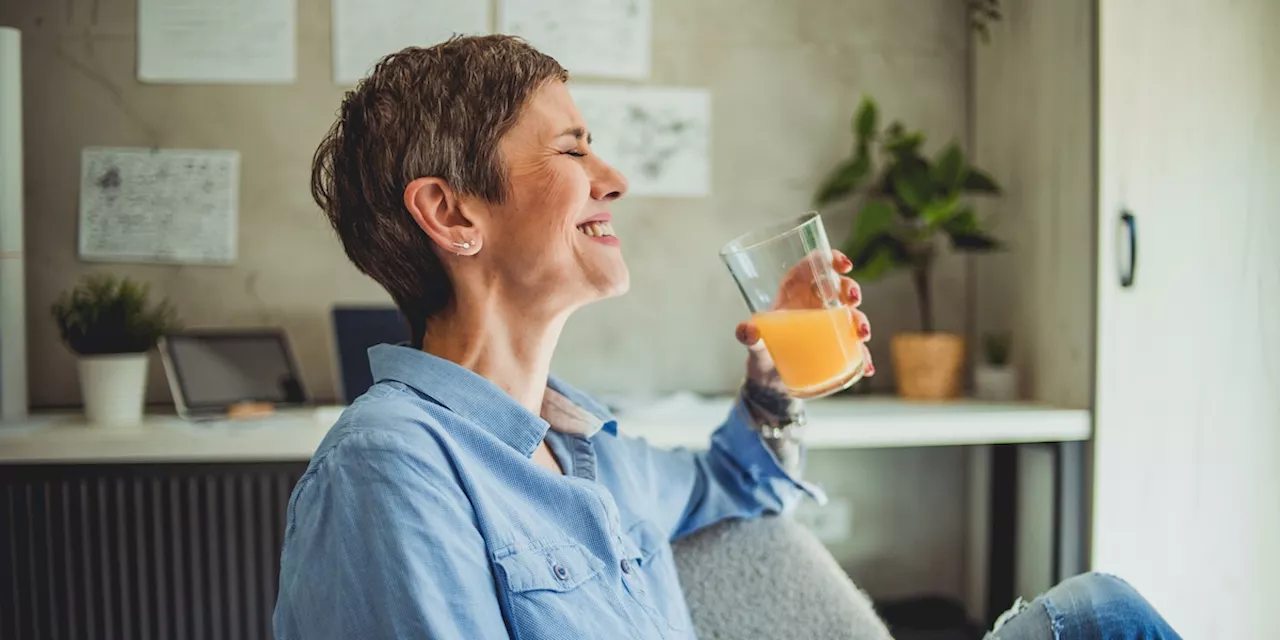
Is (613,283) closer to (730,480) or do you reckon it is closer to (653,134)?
(730,480)

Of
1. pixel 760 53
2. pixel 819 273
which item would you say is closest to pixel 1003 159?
pixel 760 53

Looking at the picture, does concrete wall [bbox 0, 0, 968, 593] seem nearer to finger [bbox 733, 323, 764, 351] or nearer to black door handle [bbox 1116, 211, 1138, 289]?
black door handle [bbox 1116, 211, 1138, 289]

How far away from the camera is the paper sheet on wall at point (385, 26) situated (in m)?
1.97

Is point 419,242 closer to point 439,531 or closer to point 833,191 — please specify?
point 439,531

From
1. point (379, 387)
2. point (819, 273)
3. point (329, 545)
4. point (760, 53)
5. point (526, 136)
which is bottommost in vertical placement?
point (329, 545)

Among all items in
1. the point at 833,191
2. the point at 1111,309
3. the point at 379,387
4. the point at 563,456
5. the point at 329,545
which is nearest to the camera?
the point at 329,545

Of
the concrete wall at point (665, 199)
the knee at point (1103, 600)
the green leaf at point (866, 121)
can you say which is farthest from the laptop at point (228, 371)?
the knee at point (1103, 600)

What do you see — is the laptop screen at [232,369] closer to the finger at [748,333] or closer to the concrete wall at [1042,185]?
the finger at [748,333]

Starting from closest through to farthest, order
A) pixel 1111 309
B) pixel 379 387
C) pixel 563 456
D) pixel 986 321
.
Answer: pixel 379 387 → pixel 563 456 → pixel 1111 309 → pixel 986 321

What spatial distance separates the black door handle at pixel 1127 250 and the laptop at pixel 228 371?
63.7 inches

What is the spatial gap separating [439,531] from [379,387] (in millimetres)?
215

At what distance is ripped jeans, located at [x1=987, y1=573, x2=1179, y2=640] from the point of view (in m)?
1.03

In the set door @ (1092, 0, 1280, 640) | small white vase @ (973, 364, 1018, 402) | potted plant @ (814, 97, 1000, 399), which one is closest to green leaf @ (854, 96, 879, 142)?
potted plant @ (814, 97, 1000, 399)

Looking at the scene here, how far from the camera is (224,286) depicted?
1.96m
